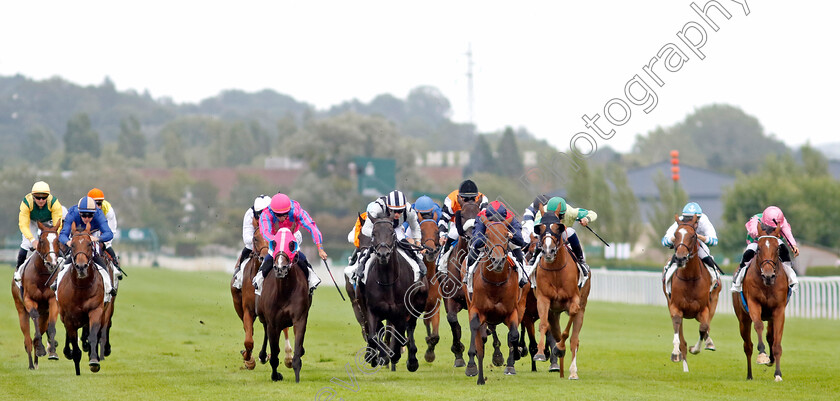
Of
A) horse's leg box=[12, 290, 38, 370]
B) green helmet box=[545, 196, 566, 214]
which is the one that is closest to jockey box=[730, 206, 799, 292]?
green helmet box=[545, 196, 566, 214]

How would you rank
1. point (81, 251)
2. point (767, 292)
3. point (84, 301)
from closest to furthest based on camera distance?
point (81, 251) < point (84, 301) < point (767, 292)

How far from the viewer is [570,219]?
51.2 feet

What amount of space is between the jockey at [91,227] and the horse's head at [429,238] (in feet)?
12.9

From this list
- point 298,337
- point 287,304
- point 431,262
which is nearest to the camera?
point 298,337

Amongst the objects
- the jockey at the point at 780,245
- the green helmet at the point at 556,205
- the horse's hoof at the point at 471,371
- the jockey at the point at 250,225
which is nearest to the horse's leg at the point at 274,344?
the jockey at the point at 250,225

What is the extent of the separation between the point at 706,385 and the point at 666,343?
7629 mm

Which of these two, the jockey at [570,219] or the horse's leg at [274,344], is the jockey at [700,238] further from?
the horse's leg at [274,344]

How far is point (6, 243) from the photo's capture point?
217ft

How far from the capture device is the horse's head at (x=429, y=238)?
46.6 ft

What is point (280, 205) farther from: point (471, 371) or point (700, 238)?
point (700, 238)

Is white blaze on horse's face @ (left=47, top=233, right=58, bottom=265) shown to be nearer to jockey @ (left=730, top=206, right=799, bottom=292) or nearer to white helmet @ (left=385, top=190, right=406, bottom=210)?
white helmet @ (left=385, top=190, right=406, bottom=210)

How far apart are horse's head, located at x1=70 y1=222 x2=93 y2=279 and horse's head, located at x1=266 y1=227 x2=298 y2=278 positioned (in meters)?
2.26

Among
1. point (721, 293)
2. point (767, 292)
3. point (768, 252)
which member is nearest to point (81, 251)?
point (768, 252)

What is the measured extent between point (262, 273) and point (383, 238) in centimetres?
162
